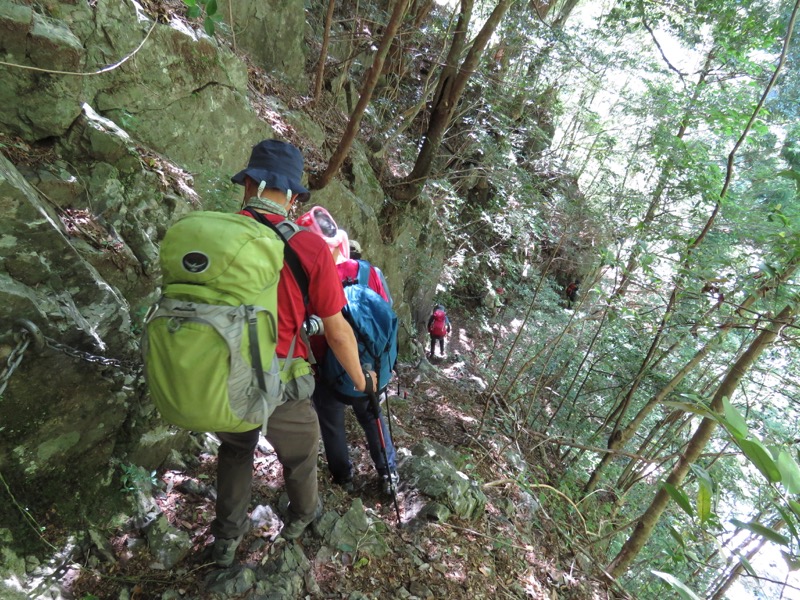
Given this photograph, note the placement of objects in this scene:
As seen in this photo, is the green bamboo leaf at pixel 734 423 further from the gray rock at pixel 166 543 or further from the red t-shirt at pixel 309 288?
the gray rock at pixel 166 543

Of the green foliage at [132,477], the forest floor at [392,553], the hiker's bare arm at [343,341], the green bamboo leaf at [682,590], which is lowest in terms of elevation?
the forest floor at [392,553]

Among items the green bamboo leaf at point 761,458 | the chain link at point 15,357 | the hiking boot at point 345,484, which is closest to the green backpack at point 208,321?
the chain link at point 15,357

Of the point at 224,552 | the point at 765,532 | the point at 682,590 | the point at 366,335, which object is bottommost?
the point at 224,552

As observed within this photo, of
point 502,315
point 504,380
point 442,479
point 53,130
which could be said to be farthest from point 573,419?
point 53,130

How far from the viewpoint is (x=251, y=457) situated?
237 cm

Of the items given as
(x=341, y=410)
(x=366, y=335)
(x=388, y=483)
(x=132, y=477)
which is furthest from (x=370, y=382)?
(x=132, y=477)

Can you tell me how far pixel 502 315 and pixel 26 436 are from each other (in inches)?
526

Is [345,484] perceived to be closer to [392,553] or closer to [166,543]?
[392,553]

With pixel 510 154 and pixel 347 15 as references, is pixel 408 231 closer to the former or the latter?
pixel 510 154

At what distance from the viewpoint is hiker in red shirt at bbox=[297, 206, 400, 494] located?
3.06 metres

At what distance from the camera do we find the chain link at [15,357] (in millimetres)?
1811

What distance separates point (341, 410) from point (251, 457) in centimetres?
96

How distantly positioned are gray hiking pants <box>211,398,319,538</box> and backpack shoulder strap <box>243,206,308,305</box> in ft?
2.39

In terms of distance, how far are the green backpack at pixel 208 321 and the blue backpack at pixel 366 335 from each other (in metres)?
1.14
